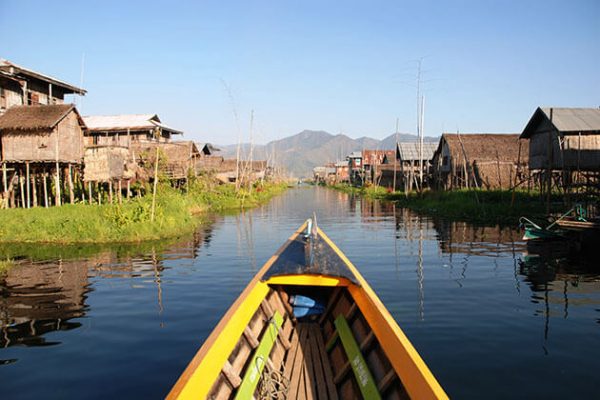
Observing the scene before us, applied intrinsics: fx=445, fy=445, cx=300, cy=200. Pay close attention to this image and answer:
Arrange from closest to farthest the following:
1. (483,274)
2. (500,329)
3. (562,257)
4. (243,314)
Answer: (243,314)
(500,329)
(483,274)
(562,257)

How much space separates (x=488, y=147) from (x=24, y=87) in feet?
97.0

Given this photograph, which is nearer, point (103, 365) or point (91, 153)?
point (103, 365)

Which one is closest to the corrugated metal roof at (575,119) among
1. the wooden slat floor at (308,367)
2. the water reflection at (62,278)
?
the water reflection at (62,278)

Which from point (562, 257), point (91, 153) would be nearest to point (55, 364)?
A: point (562, 257)

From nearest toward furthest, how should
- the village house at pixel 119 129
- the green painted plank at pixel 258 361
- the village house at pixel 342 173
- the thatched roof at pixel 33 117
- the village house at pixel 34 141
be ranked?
the green painted plank at pixel 258 361 < the thatched roof at pixel 33 117 < the village house at pixel 34 141 < the village house at pixel 119 129 < the village house at pixel 342 173

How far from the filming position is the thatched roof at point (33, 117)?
752 inches

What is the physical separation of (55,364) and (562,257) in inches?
496

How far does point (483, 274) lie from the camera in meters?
10.8

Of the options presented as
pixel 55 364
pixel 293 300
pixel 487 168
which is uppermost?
pixel 487 168

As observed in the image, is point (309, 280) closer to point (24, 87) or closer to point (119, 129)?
point (24, 87)

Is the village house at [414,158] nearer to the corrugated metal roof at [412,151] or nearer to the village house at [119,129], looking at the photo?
the corrugated metal roof at [412,151]

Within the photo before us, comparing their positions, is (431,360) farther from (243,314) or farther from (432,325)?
(243,314)

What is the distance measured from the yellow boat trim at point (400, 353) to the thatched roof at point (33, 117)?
1871 cm

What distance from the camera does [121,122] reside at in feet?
117
